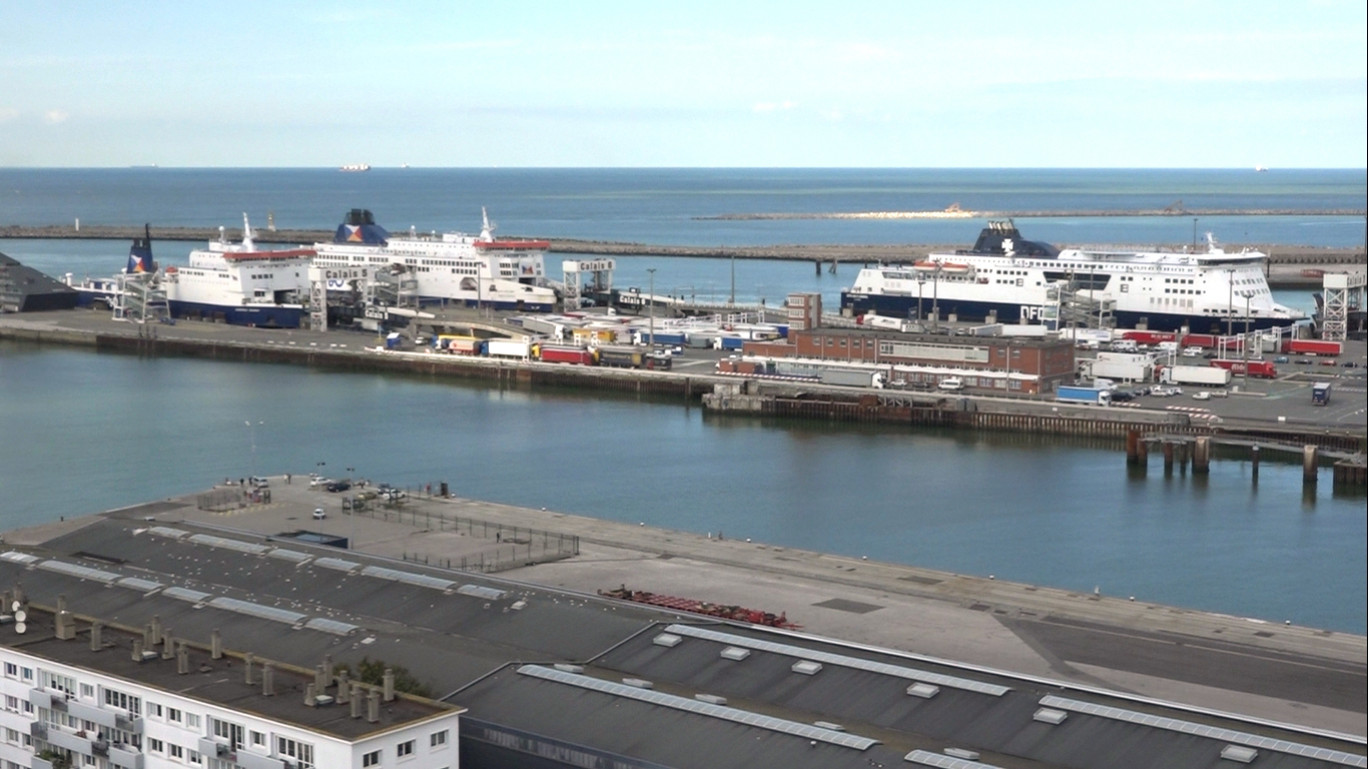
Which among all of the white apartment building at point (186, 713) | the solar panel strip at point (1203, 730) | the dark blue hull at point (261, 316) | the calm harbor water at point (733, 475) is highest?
the dark blue hull at point (261, 316)

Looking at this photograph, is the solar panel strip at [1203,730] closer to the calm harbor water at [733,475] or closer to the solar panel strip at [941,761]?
the solar panel strip at [941,761]

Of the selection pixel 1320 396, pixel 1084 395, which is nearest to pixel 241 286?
pixel 1084 395

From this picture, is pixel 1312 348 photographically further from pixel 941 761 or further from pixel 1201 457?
pixel 941 761

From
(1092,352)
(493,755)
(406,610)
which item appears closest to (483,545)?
(406,610)

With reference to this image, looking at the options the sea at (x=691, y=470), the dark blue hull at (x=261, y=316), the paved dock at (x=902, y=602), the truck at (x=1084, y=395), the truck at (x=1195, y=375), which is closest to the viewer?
the paved dock at (x=902, y=602)

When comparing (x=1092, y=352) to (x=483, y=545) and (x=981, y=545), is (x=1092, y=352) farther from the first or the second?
(x=483, y=545)

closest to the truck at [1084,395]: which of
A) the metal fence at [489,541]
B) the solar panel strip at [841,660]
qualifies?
the metal fence at [489,541]

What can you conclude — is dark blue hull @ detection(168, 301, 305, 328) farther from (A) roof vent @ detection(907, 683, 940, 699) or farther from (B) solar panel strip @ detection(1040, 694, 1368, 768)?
(B) solar panel strip @ detection(1040, 694, 1368, 768)
